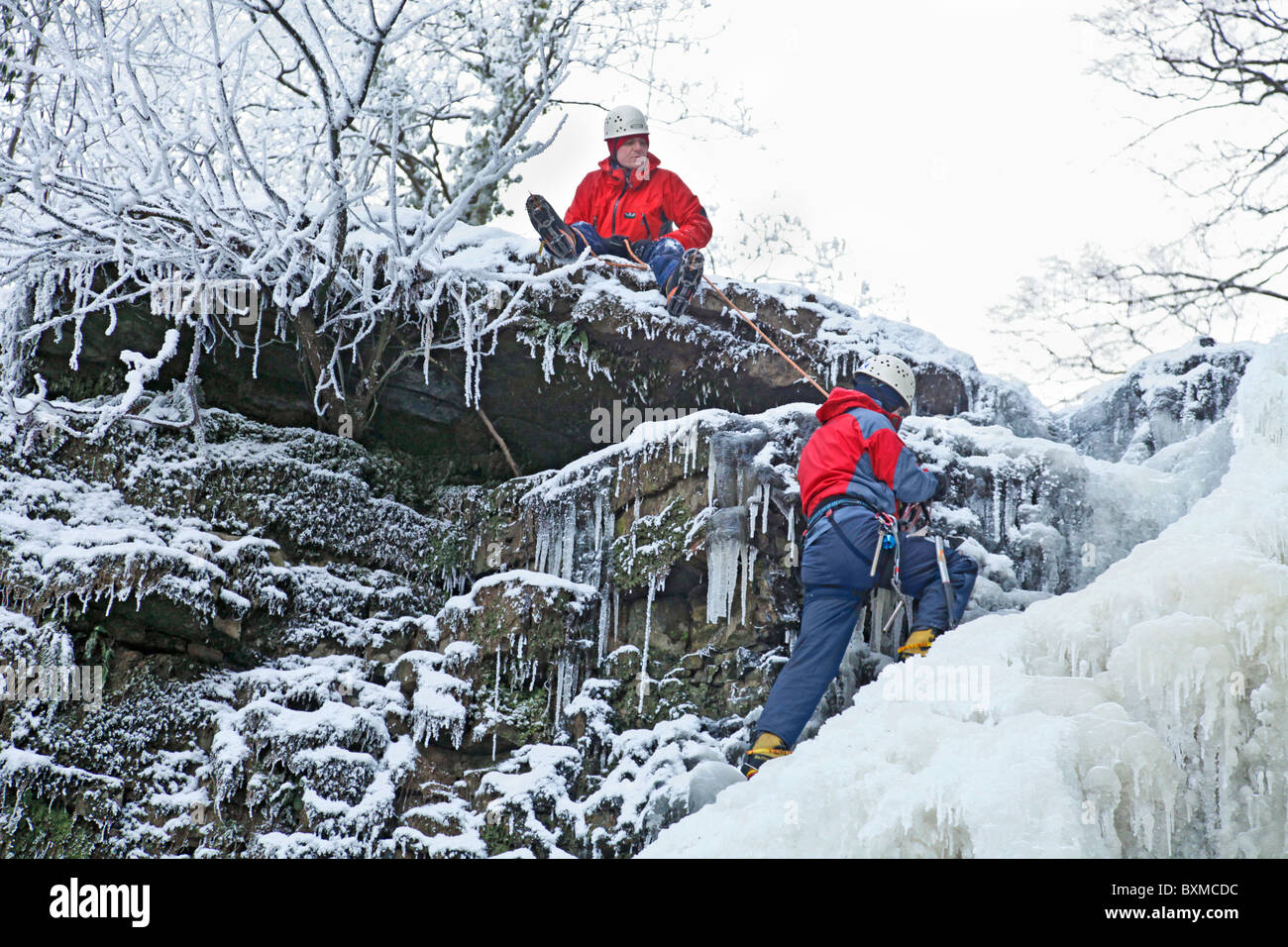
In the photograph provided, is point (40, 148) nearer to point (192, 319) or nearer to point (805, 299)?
point (192, 319)

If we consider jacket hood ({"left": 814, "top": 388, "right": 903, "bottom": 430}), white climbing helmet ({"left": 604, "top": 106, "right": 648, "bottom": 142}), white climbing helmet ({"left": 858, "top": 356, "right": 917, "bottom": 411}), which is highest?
white climbing helmet ({"left": 604, "top": 106, "right": 648, "bottom": 142})

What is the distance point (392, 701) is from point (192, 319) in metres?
2.78

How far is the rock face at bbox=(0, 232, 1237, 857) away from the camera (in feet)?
16.6

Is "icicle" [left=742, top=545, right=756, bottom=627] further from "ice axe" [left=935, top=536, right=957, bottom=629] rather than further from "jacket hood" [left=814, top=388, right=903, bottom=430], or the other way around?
"ice axe" [left=935, top=536, right=957, bottom=629]

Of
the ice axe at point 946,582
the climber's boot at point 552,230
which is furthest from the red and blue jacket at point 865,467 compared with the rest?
the climber's boot at point 552,230

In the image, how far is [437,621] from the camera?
591 cm

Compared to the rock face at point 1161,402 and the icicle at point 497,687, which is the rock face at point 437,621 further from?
the rock face at point 1161,402

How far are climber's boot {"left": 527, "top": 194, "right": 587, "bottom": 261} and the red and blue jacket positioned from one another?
2.61 m

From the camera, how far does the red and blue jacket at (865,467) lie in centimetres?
470

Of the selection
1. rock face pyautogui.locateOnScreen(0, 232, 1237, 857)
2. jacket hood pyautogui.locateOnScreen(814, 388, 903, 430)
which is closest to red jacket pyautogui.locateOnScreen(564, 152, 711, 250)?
rock face pyautogui.locateOnScreen(0, 232, 1237, 857)

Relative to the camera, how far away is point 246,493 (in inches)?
249

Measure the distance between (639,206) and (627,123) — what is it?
55 cm

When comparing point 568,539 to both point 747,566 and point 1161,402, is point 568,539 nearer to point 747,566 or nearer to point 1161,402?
point 747,566
